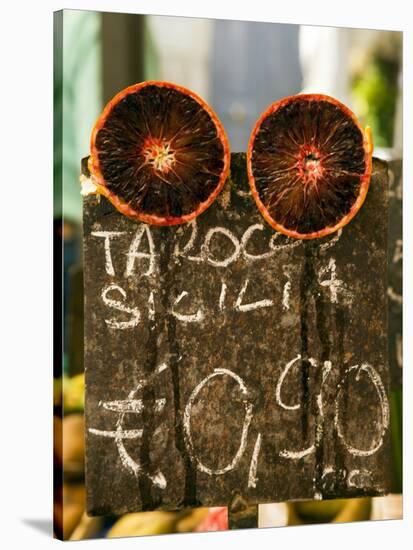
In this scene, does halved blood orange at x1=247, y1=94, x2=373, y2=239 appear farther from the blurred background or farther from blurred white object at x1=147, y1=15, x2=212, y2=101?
blurred white object at x1=147, y1=15, x2=212, y2=101

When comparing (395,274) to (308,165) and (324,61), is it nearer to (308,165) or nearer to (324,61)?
(308,165)

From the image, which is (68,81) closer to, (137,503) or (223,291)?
(223,291)

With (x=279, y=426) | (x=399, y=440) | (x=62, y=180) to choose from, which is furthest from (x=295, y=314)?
(x=62, y=180)

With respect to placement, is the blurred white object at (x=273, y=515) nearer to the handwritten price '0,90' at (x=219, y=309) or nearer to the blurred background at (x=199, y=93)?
the blurred background at (x=199, y=93)

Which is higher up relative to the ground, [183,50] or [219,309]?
[183,50]

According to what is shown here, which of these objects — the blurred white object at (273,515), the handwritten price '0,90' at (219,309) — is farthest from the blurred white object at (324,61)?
the blurred white object at (273,515)

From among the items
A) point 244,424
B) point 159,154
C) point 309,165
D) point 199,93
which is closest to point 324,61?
point 309,165
